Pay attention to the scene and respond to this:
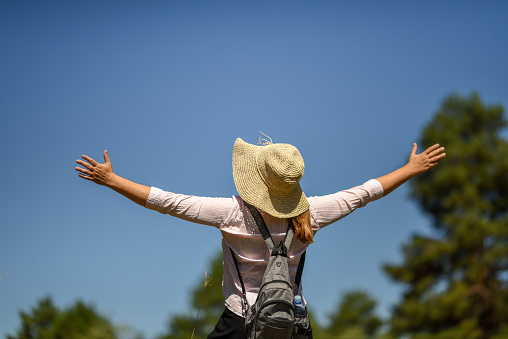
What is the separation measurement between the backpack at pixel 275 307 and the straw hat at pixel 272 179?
6.9 inches

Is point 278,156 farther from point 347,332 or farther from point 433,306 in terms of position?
point 347,332

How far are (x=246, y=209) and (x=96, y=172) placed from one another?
31.0 inches

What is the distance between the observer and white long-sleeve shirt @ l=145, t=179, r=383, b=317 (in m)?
2.85

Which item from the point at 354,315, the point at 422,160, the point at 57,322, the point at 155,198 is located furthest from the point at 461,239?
the point at 57,322

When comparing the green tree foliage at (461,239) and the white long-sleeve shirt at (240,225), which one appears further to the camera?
the green tree foliage at (461,239)

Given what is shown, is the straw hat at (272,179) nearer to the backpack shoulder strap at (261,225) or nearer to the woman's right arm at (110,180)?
the backpack shoulder strap at (261,225)

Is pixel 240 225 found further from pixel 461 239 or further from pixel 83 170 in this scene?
pixel 461 239

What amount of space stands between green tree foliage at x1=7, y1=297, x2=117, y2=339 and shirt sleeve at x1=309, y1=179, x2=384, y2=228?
28.2m

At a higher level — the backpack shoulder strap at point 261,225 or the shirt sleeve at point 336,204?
the shirt sleeve at point 336,204

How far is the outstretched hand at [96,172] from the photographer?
2838 millimetres

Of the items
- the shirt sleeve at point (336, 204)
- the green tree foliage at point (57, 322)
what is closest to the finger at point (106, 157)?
the shirt sleeve at point (336, 204)

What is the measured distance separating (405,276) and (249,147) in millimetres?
19291

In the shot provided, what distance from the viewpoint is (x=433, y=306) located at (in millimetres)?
19969

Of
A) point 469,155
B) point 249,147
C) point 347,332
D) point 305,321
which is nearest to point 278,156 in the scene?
point 249,147
